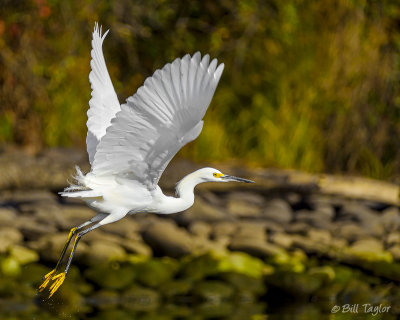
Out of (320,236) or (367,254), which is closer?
(367,254)

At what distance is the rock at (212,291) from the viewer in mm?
7266

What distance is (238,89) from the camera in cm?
1226

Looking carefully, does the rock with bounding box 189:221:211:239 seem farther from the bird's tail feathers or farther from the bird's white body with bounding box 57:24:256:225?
the bird's tail feathers

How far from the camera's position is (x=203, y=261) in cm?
753

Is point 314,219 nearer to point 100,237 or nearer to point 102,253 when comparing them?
point 100,237

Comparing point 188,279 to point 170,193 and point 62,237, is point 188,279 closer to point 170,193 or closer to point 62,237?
point 62,237

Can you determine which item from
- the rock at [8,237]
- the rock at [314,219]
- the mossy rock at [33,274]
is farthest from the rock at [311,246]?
the rock at [8,237]

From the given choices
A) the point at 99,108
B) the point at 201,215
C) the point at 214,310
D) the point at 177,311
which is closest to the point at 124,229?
the point at 201,215

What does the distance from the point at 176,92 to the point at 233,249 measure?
403 cm

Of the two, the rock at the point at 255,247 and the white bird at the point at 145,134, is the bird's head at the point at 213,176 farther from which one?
the rock at the point at 255,247

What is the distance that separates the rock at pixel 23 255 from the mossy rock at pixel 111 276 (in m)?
0.59

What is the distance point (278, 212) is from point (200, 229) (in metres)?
1.21

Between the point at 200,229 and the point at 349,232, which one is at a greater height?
the point at 200,229

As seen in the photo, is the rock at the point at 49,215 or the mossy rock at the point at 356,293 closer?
the mossy rock at the point at 356,293
